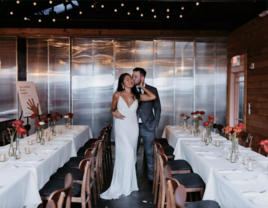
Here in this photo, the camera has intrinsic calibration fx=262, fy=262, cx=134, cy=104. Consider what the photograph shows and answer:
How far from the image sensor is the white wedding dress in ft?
14.0

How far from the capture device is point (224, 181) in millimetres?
2488

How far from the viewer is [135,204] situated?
397 cm

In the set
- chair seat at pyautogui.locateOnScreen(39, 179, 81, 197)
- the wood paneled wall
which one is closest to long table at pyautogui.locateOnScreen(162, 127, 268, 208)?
chair seat at pyautogui.locateOnScreen(39, 179, 81, 197)

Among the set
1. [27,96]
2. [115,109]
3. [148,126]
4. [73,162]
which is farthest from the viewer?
[27,96]

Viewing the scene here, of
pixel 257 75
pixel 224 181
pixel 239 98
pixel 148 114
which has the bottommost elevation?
pixel 224 181

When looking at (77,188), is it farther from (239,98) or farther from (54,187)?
(239,98)

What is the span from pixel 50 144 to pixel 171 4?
Answer: 6466mm

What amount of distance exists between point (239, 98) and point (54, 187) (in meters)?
7.48

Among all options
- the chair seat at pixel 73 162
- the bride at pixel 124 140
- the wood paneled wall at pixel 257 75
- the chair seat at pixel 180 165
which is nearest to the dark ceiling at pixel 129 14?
the wood paneled wall at pixel 257 75

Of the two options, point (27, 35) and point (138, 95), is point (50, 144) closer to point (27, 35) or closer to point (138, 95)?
point (138, 95)

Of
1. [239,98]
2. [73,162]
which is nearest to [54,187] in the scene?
[73,162]

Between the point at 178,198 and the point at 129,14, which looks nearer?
the point at 178,198

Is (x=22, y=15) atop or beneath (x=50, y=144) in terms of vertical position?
atop

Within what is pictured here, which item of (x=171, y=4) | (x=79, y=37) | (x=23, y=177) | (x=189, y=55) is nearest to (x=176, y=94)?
(x=189, y=55)
